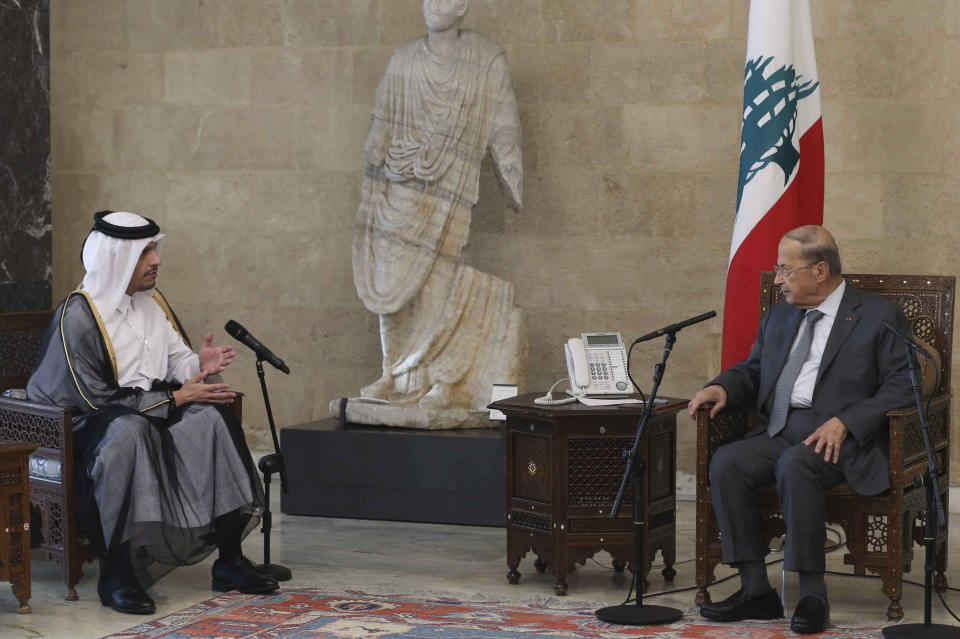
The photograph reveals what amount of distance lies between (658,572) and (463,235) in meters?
2.10

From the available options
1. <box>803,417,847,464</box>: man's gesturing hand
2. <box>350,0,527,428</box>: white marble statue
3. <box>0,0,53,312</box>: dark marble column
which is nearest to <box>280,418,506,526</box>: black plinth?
<box>350,0,527,428</box>: white marble statue

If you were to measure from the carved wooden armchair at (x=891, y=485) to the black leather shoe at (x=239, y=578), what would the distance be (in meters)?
1.62

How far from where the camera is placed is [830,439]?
453 centimetres

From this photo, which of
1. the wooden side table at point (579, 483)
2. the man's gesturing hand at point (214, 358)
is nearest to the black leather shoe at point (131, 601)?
the man's gesturing hand at point (214, 358)

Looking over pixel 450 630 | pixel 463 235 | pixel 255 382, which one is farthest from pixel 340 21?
pixel 450 630

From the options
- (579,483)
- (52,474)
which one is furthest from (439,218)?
(52,474)

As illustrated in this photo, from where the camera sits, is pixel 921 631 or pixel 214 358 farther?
pixel 214 358

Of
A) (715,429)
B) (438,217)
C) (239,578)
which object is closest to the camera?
(715,429)

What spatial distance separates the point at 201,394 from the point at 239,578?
2.34 ft

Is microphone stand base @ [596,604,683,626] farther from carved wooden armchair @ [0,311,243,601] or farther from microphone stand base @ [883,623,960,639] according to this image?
carved wooden armchair @ [0,311,243,601]

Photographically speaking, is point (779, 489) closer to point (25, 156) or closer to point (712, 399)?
point (712, 399)

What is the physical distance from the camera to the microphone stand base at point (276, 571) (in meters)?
5.24

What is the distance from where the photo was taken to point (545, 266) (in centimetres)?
735

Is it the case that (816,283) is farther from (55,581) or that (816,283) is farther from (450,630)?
(55,581)
